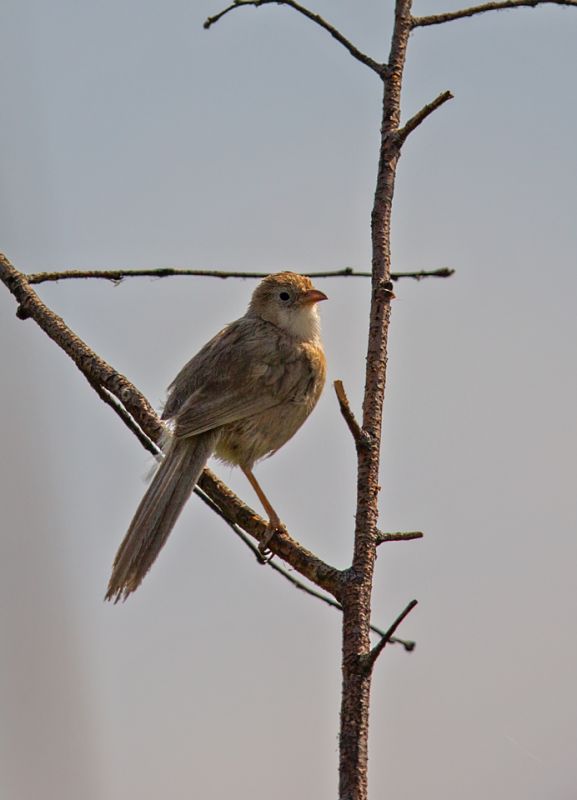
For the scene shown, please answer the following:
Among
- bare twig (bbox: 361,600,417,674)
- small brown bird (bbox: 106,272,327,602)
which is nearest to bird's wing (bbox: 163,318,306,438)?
small brown bird (bbox: 106,272,327,602)

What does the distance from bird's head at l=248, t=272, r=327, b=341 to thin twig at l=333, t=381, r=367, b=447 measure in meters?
2.94

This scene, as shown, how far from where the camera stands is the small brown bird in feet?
15.4

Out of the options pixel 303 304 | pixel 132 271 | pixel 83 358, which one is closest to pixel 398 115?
pixel 132 271

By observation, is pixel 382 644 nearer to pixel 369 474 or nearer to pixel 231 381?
pixel 369 474

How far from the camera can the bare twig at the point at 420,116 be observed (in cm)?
308

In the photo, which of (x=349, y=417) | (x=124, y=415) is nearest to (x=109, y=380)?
(x=124, y=415)

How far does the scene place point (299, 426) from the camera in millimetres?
5359

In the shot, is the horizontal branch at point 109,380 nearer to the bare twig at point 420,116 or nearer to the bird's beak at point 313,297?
the bare twig at point 420,116

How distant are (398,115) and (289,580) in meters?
1.51

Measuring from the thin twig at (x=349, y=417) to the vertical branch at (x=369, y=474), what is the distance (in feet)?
0.07

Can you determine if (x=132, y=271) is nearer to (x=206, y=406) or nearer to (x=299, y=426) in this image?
(x=206, y=406)

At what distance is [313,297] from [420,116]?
2798 millimetres

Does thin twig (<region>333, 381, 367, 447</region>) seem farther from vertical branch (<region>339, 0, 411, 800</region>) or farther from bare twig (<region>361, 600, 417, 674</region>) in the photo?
bare twig (<region>361, 600, 417, 674</region>)

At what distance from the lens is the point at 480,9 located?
12.2 ft
